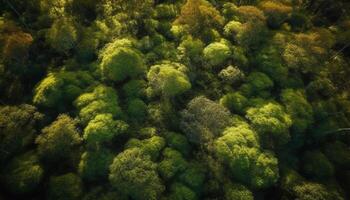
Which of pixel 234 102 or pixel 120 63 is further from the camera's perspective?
pixel 234 102

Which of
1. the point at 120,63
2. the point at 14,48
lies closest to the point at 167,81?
the point at 120,63

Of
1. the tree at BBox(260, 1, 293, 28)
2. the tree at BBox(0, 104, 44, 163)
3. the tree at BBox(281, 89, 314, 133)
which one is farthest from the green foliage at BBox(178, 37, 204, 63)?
the tree at BBox(0, 104, 44, 163)

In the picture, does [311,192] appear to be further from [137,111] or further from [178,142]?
[137,111]

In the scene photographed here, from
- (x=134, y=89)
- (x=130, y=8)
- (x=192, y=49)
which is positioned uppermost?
(x=130, y=8)

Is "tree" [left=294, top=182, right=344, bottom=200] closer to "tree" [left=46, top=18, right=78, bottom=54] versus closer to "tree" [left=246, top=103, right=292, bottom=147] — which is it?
"tree" [left=246, top=103, right=292, bottom=147]

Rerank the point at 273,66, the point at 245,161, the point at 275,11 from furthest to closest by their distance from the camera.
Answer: the point at 275,11 < the point at 273,66 < the point at 245,161

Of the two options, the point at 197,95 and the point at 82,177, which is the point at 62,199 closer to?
the point at 82,177

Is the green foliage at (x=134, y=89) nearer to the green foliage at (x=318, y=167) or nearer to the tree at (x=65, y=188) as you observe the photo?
the tree at (x=65, y=188)
